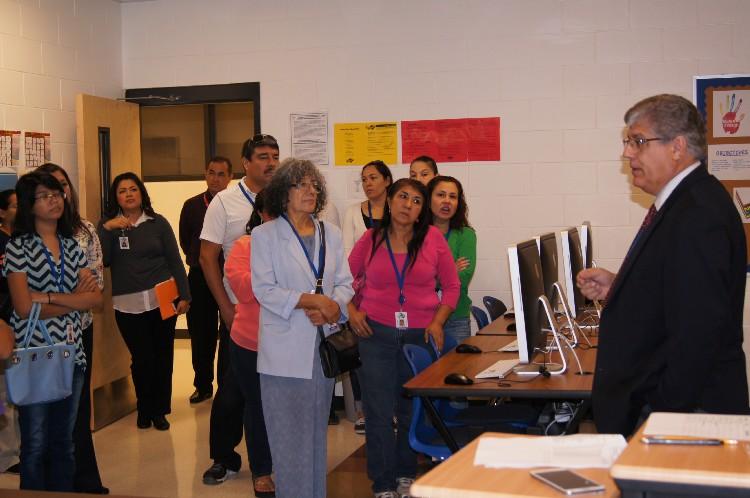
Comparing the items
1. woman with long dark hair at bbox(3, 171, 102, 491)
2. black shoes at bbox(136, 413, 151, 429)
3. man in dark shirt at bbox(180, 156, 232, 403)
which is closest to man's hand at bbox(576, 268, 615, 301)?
woman with long dark hair at bbox(3, 171, 102, 491)

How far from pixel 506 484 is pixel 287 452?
6.71ft

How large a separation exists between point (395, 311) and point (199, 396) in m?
2.89

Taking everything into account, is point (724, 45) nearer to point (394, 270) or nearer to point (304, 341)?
point (394, 270)

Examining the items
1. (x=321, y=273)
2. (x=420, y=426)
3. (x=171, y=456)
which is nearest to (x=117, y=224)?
(x=171, y=456)

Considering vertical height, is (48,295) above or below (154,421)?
above

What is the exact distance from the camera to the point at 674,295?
2.35 meters

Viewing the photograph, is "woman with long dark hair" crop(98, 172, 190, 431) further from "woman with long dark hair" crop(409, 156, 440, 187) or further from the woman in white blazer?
the woman in white blazer

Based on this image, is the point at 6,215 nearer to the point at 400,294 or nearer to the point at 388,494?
the point at 400,294

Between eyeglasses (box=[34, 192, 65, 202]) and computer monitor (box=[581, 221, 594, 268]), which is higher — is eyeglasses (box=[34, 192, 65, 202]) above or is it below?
above

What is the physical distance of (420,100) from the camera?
251 inches

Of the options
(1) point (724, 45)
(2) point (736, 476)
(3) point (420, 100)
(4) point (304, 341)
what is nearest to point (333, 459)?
(4) point (304, 341)

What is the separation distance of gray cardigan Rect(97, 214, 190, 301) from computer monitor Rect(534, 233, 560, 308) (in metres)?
2.72

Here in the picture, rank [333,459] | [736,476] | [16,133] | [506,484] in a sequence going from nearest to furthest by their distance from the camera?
[736,476]
[506,484]
[333,459]
[16,133]

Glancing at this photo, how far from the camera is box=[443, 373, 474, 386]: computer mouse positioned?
3504 millimetres
